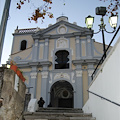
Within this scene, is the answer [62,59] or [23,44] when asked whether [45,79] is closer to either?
[62,59]

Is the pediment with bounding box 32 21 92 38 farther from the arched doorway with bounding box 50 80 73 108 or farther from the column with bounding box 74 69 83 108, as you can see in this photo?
the arched doorway with bounding box 50 80 73 108

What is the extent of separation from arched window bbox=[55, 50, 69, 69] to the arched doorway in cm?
170

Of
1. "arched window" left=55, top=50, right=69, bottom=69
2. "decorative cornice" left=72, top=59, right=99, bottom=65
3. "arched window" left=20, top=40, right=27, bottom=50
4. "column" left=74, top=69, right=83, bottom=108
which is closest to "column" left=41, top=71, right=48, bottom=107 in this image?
"arched window" left=55, top=50, right=69, bottom=69

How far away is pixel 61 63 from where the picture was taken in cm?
1819

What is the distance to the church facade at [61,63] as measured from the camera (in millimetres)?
16984

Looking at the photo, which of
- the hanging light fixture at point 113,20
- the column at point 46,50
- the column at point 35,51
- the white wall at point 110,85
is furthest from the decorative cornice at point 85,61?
the white wall at point 110,85

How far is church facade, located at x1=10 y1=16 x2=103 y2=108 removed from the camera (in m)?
17.0

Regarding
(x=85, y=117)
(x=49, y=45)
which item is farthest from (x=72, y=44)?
(x=85, y=117)

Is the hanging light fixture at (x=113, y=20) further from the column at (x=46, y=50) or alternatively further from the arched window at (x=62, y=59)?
the column at (x=46, y=50)

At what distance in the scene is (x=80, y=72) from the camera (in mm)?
17203

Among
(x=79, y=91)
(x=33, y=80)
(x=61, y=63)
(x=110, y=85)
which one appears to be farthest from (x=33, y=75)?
(x=110, y=85)

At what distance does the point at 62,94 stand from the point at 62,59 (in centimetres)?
384

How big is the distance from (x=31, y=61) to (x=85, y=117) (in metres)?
12.5

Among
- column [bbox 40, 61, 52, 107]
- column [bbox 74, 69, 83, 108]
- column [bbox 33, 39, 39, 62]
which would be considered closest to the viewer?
column [bbox 74, 69, 83, 108]
